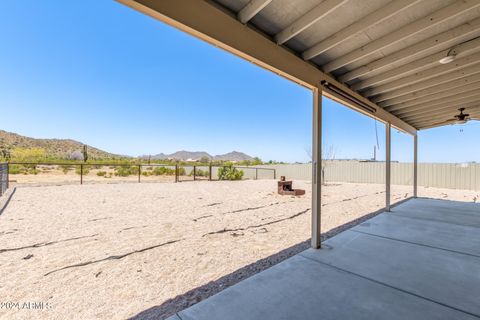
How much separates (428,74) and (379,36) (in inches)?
59.1

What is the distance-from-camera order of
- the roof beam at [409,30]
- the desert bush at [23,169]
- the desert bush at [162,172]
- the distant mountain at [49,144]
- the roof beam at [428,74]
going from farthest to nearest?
1. the distant mountain at [49,144]
2. the desert bush at [162,172]
3. the desert bush at [23,169]
4. the roof beam at [428,74]
5. the roof beam at [409,30]

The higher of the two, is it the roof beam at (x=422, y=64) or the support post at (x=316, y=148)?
the roof beam at (x=422, y=64)

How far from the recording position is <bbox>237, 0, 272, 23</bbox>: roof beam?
153cm

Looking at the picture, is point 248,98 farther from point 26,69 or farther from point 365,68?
point 365,68

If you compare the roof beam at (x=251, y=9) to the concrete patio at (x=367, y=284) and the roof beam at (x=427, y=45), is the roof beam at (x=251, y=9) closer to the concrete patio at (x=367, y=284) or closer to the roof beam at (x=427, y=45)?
the roof beam at (x=427, y=45)

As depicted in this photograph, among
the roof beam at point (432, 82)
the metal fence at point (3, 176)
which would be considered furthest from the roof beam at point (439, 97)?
the metal fence at point (3, 176)

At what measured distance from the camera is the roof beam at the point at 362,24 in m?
1.68

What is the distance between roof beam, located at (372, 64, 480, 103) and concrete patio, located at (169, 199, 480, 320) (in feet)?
7.72

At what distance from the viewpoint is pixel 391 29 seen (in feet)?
6.70

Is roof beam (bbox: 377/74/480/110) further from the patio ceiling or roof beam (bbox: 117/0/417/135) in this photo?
roof beam (bbox: 117/0/417/135)

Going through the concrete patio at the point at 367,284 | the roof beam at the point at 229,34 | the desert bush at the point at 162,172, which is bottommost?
the concrete patio at the point at 367,284

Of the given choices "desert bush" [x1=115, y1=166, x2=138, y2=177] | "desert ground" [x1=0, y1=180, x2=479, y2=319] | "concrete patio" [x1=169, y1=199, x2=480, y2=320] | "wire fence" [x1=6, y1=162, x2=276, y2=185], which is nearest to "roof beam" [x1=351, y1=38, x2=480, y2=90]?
"concrete patio" [x1=169, y1=199, x2=480, y2=320]

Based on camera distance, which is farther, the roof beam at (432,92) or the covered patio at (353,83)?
the roof beam at (432,92)

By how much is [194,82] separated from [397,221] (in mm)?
13920
